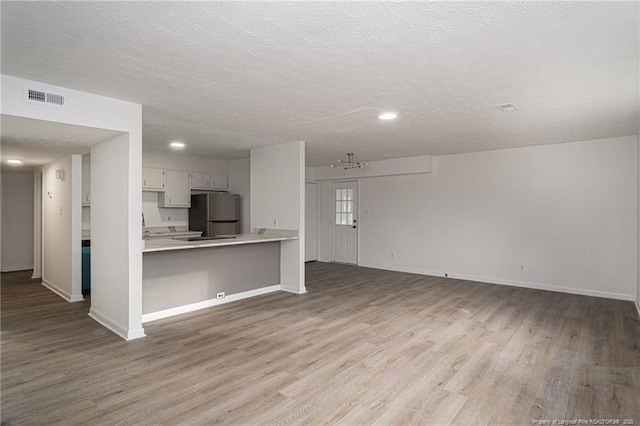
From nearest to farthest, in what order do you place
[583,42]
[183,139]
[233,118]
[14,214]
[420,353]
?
[583,42], [420,353], [233,118], [183,139], [14,214]

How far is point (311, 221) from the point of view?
9.04 meters

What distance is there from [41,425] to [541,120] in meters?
5.38

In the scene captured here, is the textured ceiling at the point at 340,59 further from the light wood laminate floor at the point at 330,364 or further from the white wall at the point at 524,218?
the light wood laminate floor at the point at 330,364

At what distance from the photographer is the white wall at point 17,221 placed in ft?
24.8

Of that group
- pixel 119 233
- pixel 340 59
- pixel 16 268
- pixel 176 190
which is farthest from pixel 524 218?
pixel 16 268

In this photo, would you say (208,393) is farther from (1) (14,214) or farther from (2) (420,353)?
(1) (14,214)

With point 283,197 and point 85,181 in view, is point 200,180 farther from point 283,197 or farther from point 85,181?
point 283,197

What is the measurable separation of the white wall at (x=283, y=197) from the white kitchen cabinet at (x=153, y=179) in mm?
1871

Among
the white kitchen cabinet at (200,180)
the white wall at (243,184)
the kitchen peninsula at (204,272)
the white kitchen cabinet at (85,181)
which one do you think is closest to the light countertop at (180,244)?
the kitchen peninsula at (204,272)

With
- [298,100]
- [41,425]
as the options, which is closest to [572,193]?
[298,100]

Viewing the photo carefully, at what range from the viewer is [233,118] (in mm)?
4203

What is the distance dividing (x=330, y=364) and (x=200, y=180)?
17.7 feet

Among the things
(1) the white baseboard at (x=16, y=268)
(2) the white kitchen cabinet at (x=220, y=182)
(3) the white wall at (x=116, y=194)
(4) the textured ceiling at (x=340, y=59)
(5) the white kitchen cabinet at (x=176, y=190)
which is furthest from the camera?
(2) the white kitchen cabinet at (x=220, y=182)

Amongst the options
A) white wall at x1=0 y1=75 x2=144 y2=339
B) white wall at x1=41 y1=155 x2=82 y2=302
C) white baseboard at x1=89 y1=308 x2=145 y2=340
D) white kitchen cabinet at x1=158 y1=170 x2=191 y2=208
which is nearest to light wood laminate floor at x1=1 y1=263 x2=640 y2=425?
white baseboard at x1=89 y1=308 x2=145 y2=340
